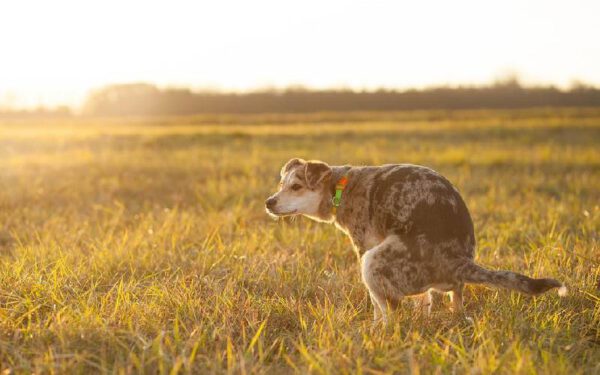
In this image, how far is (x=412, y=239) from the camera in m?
4.71

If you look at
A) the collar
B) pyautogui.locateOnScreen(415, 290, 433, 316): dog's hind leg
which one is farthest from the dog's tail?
the collar

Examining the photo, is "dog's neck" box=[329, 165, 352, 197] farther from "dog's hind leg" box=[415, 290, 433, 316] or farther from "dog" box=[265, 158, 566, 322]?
"dog's hind leg" box=[415, 290, 433, 316]

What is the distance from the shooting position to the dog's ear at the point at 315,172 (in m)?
5.55

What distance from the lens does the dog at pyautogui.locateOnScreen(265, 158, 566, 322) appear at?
464cm

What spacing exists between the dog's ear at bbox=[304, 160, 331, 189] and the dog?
376 millimetres

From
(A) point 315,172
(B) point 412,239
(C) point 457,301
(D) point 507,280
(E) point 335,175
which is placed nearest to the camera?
(D) point 507,280

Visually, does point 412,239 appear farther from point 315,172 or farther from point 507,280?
point 315,172

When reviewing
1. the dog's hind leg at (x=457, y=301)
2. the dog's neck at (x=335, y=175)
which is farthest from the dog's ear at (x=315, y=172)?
the dog's hind leg at (x=457, y=301)

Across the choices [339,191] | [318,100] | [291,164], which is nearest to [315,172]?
[339,191]

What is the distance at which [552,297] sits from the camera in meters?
5.20

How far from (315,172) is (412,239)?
4.18ft

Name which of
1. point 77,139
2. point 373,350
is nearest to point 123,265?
point 373,350

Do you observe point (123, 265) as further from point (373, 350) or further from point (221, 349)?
point (373, 350)

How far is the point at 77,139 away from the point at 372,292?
23.5 metres
